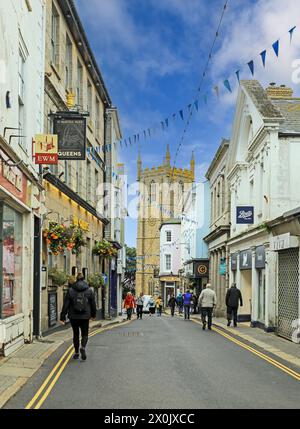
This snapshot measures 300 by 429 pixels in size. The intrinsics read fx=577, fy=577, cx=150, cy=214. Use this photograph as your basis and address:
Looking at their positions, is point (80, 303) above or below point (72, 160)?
below

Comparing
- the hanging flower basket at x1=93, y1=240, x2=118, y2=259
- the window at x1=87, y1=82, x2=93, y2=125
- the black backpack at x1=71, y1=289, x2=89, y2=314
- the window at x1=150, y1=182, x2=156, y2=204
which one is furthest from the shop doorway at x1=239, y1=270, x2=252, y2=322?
the window at x1=150, y1=182, x2=156, y2=204

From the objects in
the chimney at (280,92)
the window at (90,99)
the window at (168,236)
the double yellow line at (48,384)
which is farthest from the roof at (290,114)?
the window at (168,236)

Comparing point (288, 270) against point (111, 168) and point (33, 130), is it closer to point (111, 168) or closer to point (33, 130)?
point (33, 130)

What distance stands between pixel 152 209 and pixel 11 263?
98446mm

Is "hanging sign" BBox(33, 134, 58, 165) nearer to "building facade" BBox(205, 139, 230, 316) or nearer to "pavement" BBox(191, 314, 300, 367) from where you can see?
"pavement" BBox(191, 314, 300, 367)

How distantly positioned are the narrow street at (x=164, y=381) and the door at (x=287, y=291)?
385cm

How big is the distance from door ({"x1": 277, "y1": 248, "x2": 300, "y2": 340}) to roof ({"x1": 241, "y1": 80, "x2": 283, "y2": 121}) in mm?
5126

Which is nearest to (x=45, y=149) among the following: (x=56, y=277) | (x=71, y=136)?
(x=71, y=136)

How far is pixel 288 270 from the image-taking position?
17.9 meters

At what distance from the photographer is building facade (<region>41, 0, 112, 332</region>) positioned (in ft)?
57.8

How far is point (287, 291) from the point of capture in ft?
59.0

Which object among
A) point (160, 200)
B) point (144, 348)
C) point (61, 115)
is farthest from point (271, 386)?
point (160, 200)

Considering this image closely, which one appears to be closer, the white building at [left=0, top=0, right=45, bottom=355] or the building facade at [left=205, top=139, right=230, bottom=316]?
the white building at [left=0, top=0, right=45, bottom=355]

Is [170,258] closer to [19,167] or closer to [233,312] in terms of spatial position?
[233,312]
